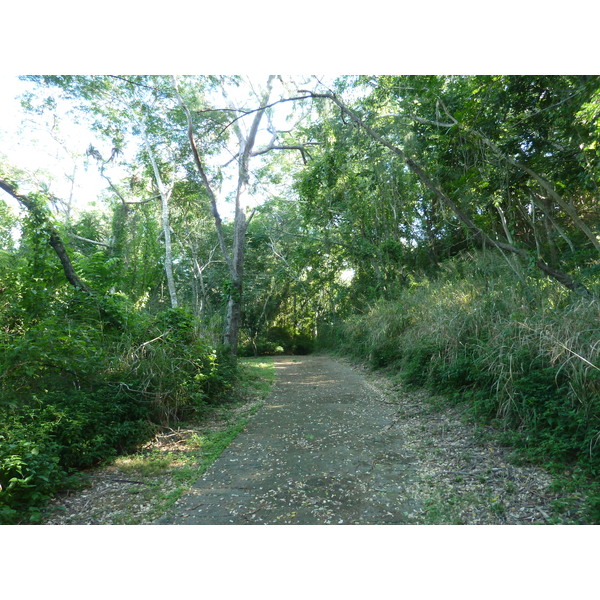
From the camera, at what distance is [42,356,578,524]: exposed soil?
265cm

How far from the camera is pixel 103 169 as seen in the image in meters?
15.3

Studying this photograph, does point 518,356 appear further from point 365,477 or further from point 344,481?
point 344,481

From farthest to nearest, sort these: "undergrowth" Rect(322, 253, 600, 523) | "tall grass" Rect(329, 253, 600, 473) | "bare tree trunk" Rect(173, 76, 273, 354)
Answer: "bare tree trunk" Rect(173, 76, 273, 354), "tall grass" Rect(329, 253, 600, 473), "undergrowth" Rect(322, 253, 600, 523)

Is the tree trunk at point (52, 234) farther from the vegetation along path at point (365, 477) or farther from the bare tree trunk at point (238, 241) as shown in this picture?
the bare tree trunk at point (238, 241)

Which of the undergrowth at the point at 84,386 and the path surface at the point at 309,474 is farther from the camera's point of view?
the undergrowth at the point at 84,386

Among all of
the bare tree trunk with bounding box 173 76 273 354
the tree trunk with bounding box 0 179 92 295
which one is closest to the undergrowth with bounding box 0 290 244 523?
the tree trunk with bounding box 0 179 92 295

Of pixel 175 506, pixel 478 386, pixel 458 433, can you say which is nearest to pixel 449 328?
pixel 478 386

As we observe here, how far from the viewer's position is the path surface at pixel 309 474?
268 cm

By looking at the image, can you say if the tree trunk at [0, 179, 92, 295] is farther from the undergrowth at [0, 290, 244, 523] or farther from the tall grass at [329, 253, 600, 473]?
the tall grass at [329, 253, 600, 473]

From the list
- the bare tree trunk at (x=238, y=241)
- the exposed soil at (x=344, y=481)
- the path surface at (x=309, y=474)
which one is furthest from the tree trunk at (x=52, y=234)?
the bare tree trunk at (x=238, y=241)

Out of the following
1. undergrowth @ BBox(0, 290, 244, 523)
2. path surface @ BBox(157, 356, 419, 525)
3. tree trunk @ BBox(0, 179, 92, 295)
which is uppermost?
tree trunk @ BBox(0, 179, 92, 295)

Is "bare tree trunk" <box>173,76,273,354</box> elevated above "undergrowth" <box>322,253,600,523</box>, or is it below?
above

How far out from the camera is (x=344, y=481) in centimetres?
317

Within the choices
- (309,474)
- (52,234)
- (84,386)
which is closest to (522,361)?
(309,474)
